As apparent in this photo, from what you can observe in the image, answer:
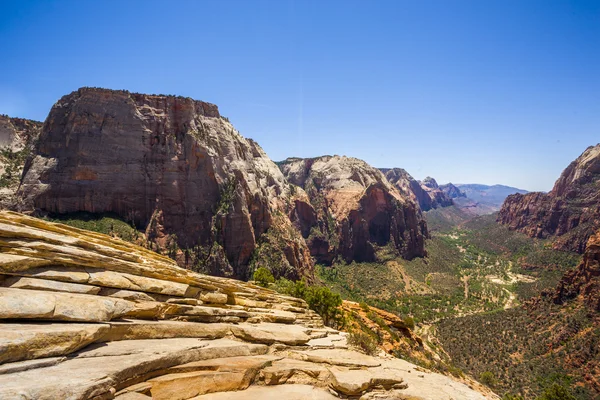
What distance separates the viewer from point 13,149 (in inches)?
2547

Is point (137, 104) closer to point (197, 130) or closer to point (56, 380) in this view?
point (197, 130)

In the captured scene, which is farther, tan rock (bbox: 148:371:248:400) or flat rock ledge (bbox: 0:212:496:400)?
tan rock (bbox: 148:371:248:400)

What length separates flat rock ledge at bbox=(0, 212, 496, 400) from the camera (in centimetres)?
648

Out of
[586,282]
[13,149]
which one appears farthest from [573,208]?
[13,149]

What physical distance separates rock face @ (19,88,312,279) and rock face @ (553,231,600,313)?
184 feet

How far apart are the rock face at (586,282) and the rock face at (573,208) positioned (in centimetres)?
6980

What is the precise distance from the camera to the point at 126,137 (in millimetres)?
60594

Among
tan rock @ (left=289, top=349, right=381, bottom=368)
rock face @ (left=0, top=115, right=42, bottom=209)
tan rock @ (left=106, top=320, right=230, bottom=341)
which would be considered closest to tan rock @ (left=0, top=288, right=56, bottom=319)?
tan rock @ (left=106, top=320, right=230, bottom=341)

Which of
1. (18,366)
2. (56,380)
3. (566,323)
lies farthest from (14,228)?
(566,323)

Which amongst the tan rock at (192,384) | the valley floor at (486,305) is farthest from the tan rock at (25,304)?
the valley floor at (486,305)

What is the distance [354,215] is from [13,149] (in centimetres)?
10200

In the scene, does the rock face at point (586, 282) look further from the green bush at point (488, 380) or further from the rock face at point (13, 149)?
the rock face at point (13, 149)

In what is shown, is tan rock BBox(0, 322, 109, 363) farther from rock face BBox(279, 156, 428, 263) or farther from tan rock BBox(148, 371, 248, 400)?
rock face BBox(279, 156, 428, 263)

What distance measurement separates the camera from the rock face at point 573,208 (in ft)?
411
